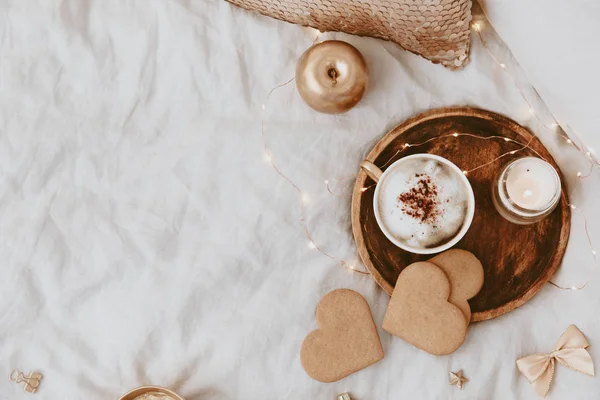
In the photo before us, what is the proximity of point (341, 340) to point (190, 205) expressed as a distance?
0.31 meters

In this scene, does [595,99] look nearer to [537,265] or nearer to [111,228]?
[537,265]

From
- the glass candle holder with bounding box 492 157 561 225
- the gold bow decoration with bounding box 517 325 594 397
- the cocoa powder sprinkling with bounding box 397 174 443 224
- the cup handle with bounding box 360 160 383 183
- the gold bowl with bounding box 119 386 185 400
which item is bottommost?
the gold bowl with bounding box 119 386 185 400

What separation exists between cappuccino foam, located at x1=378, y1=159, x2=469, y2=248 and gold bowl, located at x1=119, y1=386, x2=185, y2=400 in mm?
388

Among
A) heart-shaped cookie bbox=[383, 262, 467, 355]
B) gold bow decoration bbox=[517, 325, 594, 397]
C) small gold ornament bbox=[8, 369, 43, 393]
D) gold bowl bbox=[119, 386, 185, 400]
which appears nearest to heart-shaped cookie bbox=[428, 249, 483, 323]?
heart-shaped cookie bbox=[383, 262, 467, 355]

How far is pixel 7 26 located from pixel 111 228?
38 centimetres

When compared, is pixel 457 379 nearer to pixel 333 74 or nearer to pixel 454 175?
pixel 454 175

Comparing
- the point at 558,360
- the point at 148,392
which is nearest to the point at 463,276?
the point at 558,360

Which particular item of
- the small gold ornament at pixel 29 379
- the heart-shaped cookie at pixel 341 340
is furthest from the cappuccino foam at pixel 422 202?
the small gold ornament at pixel 29 379

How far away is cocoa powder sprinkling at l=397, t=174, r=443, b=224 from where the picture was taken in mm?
776

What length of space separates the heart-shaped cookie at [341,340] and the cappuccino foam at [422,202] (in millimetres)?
128

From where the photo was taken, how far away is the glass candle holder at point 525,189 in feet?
2.49

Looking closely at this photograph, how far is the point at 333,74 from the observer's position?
79cm

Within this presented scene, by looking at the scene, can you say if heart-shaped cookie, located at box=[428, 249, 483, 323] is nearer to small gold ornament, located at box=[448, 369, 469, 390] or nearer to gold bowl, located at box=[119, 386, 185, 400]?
small gold ornament, located at box=[448, 369, 469, 390]

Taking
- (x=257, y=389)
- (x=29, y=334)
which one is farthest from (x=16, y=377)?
(x=257, y=389)
